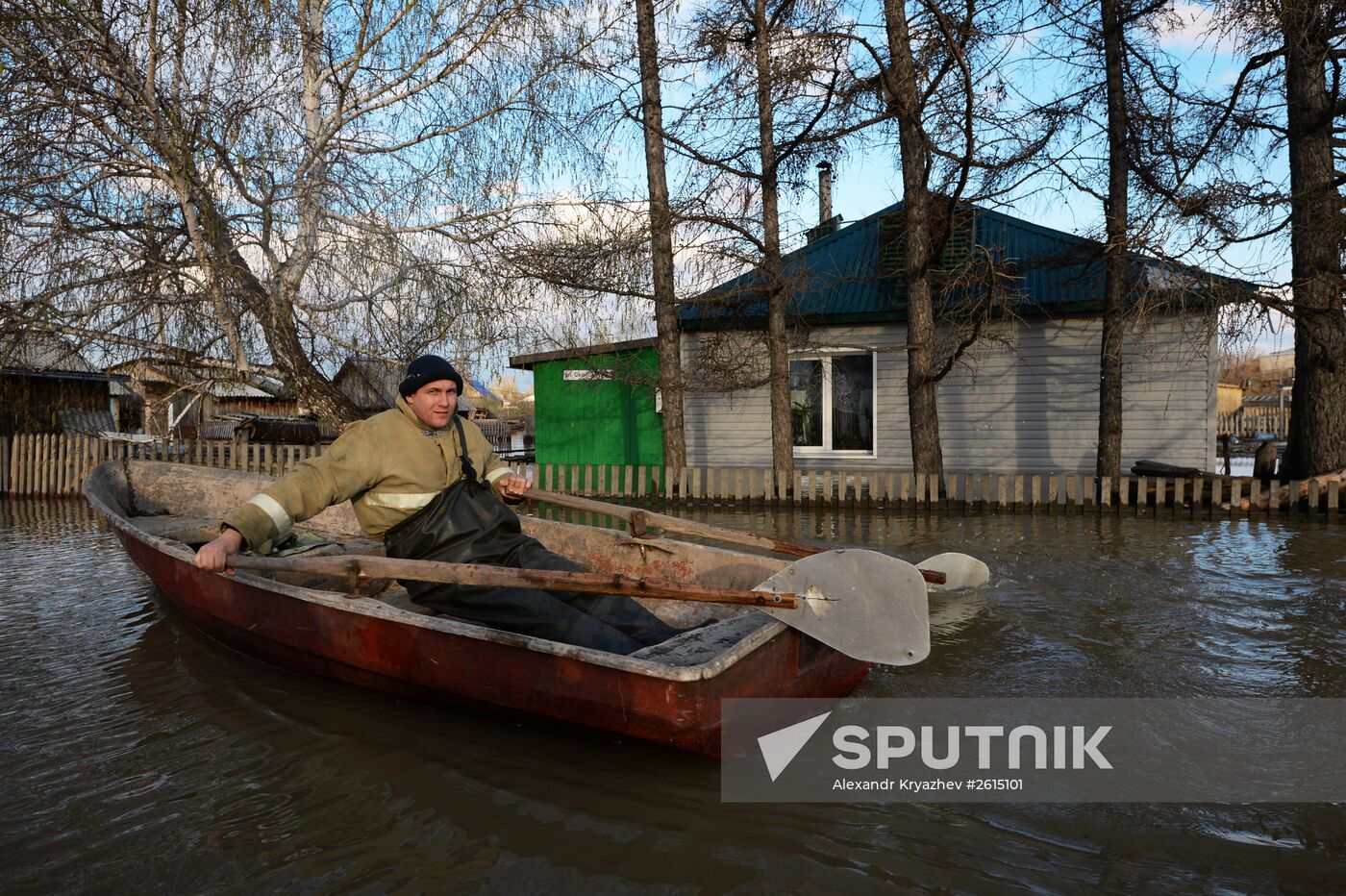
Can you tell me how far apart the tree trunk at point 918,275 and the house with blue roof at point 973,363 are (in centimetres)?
40

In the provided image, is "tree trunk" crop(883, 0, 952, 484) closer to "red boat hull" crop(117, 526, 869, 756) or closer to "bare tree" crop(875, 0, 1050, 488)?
"bare tree" crop(875, 0, 1050, 488)

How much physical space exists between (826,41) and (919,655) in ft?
34.6

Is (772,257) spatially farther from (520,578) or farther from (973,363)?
(520,578)

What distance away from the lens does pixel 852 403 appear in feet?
50.9

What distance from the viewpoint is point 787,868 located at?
303 cm

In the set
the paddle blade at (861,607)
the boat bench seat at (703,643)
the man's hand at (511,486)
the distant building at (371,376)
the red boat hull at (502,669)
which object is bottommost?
the red boat hull at (502,669)

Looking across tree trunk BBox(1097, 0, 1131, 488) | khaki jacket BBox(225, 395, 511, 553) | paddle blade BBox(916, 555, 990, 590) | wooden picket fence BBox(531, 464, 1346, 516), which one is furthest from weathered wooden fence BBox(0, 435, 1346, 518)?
khaki jacket BBox(225, 395, 511, 553)

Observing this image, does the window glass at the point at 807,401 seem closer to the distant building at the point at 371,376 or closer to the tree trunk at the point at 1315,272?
the distant building at the point at 371,376

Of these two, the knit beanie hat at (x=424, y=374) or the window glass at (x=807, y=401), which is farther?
the window glass at (x=807, y=401)

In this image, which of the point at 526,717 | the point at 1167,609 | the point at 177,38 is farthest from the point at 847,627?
the point at 177,38

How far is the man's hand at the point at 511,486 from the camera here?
525 centimetres

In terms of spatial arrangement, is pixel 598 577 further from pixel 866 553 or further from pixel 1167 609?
pixel 1167 609

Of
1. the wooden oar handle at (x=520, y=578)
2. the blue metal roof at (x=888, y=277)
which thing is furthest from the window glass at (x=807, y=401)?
the wooden oar handle at (x=520, y=578)

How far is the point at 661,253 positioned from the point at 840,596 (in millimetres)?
10352
